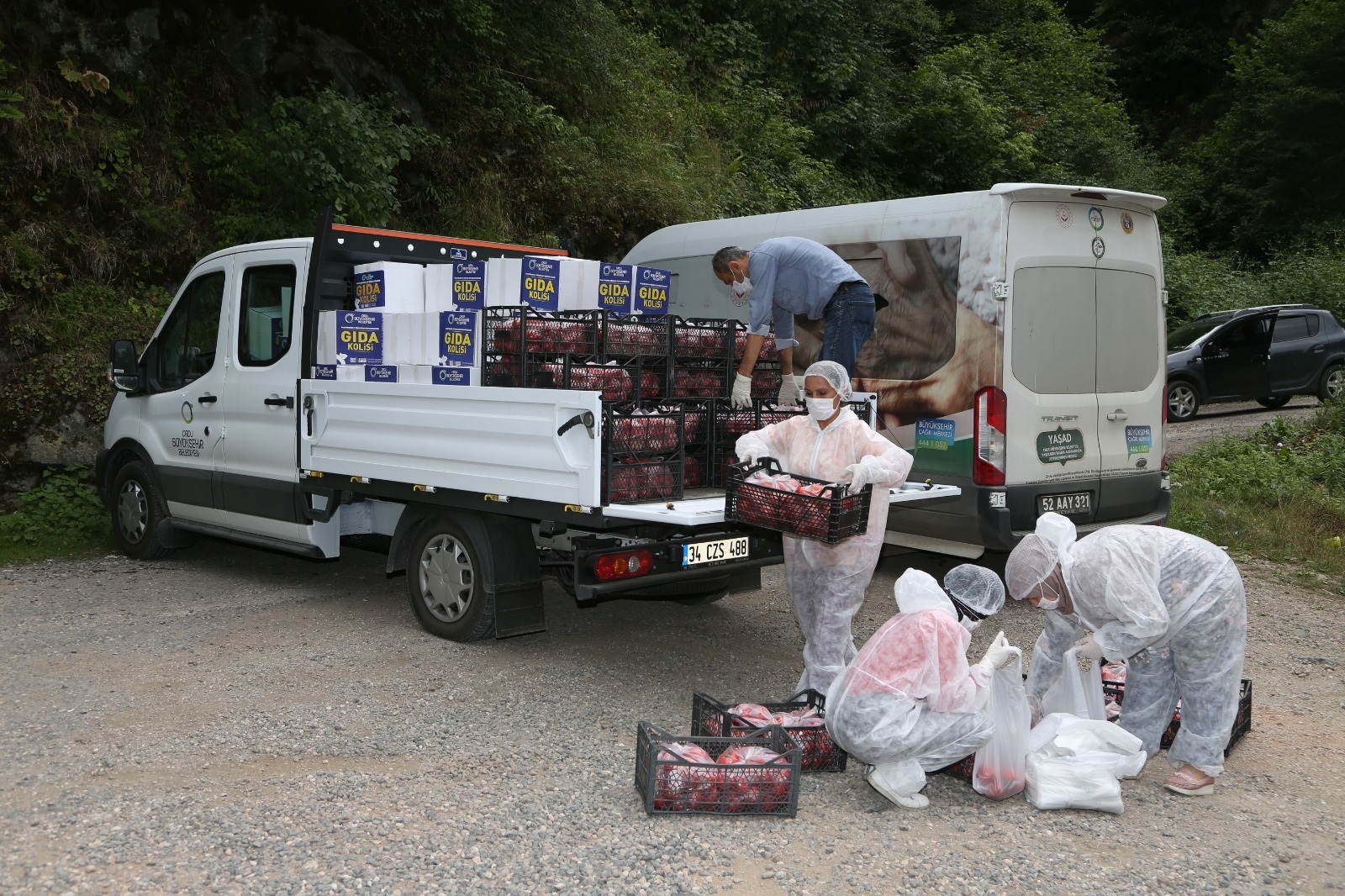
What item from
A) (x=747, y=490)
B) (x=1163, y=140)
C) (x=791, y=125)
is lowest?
(x=747, y=490)

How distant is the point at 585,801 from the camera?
4.34 meters

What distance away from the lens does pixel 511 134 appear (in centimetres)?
1444

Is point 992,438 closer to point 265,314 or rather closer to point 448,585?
point 448,585

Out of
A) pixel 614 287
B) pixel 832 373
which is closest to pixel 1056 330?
pixel 832 373

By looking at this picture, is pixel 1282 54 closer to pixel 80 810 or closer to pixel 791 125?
pixel 791 125

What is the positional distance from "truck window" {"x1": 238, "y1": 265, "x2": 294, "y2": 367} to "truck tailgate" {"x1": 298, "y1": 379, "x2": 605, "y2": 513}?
542mm

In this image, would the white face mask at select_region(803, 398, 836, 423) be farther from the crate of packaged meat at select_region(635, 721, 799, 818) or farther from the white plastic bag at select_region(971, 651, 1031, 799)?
the crate of packaged meat at select_region(635, 721, 799, 818)

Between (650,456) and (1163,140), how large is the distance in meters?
32.5

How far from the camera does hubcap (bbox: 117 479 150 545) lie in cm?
845

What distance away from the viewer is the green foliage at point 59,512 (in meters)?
9.02

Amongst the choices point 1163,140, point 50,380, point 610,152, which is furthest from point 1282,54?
point 50,380

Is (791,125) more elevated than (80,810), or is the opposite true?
(791,125)

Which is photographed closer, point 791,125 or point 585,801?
point 585,801

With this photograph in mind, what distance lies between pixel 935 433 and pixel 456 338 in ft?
9.89
